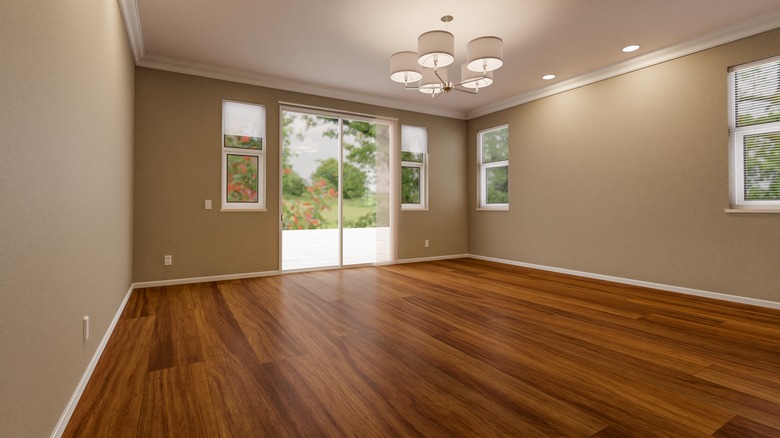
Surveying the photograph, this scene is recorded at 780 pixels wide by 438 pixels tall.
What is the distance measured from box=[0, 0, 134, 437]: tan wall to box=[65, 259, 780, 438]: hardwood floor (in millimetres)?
384

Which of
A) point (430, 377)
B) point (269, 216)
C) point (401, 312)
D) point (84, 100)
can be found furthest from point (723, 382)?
point (269, 216)

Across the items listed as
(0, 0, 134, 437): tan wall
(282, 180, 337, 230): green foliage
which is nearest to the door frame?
(282, 180, 337, 230): green foliage

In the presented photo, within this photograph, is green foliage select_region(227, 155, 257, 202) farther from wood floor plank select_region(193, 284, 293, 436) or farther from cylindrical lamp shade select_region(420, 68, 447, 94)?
cylindrical lamp shade select_region(420, 68, 447, 94)

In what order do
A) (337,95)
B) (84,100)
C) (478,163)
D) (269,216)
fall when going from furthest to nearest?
(478,163) < (337,95) < (269,216) < (84,100)

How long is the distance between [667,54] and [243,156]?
5.16 metres

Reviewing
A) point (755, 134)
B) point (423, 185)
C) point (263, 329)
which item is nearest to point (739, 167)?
point (755, 134)

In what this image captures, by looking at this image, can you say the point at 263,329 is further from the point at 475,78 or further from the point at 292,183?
the point at 475,78

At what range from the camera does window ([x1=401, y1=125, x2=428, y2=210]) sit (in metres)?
6.14

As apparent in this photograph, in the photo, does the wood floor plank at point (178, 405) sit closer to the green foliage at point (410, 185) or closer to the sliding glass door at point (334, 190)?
the sliding glass door at point (334, 190)

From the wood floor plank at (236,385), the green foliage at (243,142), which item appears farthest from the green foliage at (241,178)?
the wood floor plank at (236,385)

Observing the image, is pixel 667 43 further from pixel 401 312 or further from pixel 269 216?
pixel 269 216

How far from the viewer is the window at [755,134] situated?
10.9 ft

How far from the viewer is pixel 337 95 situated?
5332 mm

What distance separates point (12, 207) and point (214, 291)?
3.18 m
